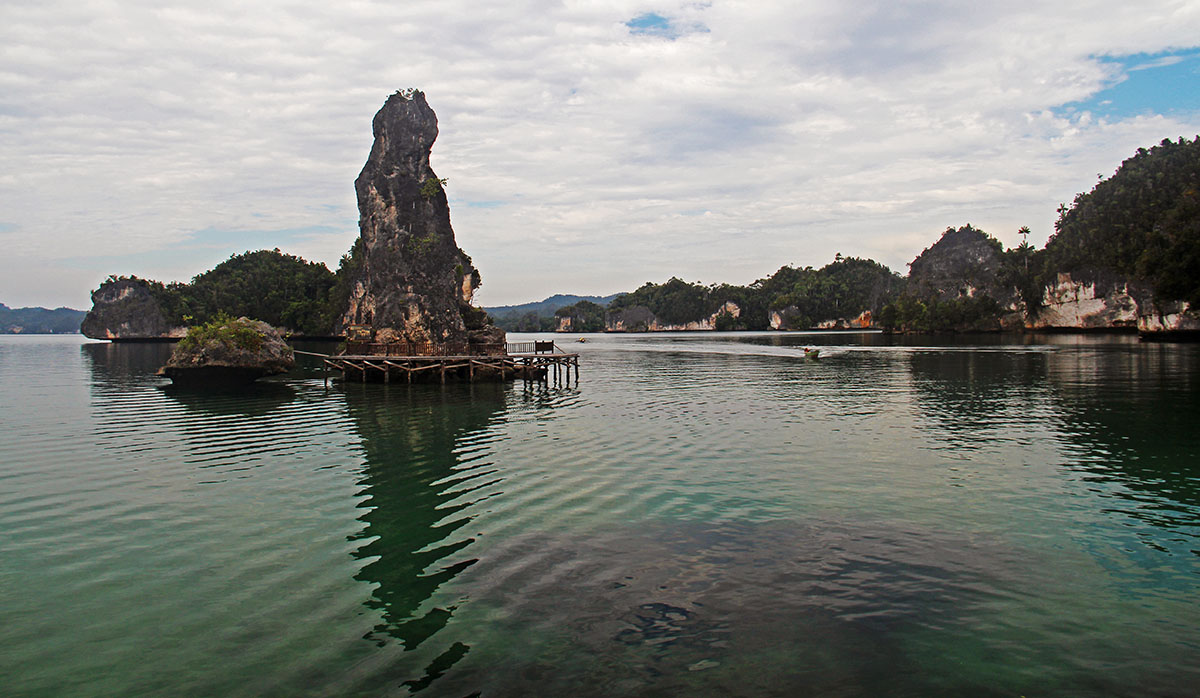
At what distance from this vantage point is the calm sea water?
25.2 ft

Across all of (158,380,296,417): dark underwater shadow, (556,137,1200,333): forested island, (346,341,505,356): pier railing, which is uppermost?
(556,137,1200,333): forested island

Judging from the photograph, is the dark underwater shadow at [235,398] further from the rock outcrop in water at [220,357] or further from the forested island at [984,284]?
the forested island at [984,284]

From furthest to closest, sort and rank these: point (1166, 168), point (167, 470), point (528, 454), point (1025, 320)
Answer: point (1025, 320), point (1166, 168), point (528, 454), point (167, 470)

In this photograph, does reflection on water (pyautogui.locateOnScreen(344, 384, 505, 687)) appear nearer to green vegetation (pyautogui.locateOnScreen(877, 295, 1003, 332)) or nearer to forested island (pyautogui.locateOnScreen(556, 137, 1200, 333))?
forested island (pyautogui.locateOnScreen(556, 137, 1200, 333))

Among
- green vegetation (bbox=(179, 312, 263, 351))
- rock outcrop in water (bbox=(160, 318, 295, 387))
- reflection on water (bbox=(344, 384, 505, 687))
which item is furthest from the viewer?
green vegetation (bbox=(179, 312, 263, 351))

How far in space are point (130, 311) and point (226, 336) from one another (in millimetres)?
142330

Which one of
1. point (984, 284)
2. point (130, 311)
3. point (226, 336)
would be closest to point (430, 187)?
point (226, 336)

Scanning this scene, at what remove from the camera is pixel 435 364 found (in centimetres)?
4953

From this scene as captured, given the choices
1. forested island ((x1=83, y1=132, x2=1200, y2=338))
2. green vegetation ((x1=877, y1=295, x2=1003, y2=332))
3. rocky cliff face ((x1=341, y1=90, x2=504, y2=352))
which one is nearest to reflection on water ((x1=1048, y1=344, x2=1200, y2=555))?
forested island ((x1=83, y1=132, x2=1200, y2=338))

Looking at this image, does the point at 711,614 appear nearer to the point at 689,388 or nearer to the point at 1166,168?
the point at 689,388

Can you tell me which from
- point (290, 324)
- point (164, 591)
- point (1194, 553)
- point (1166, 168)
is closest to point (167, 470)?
point (164, 591)

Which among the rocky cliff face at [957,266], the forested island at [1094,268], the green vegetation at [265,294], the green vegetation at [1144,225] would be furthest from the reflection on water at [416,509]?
the rocky cliff face at [957,266]

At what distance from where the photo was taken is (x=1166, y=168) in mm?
83938

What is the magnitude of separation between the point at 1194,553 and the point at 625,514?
1038cm
